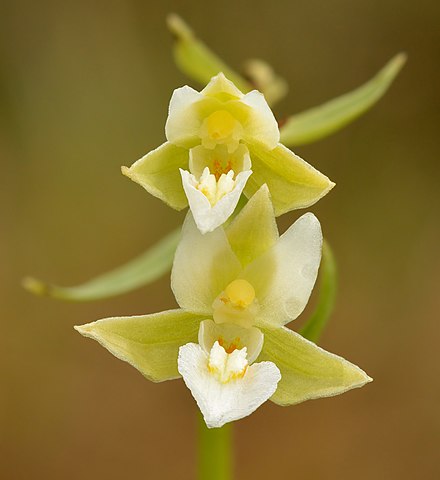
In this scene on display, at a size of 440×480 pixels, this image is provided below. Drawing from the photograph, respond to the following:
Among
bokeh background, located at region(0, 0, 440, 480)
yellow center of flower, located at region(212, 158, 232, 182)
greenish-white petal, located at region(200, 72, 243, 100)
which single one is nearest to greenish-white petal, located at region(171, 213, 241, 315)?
yellow center of flower, located at region(212, 158, 232, 182)

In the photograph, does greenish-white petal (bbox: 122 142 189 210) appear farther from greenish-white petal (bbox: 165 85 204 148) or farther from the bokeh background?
the bokeh background

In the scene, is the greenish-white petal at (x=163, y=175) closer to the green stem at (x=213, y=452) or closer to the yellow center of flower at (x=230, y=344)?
the yellow center of flower at (x=230, y=344)

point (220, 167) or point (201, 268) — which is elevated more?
point (220, 167)

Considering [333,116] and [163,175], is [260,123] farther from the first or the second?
[333,116]

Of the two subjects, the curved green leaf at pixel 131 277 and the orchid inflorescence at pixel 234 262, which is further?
the curved green leaf at pixel 131 277

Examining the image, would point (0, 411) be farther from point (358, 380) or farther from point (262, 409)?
point (358, 380)

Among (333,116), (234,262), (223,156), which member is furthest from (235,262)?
(333,116)

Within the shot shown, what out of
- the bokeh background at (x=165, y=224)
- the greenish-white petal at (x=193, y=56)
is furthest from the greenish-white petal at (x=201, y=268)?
the bokeh background at (x=165, y=224)
